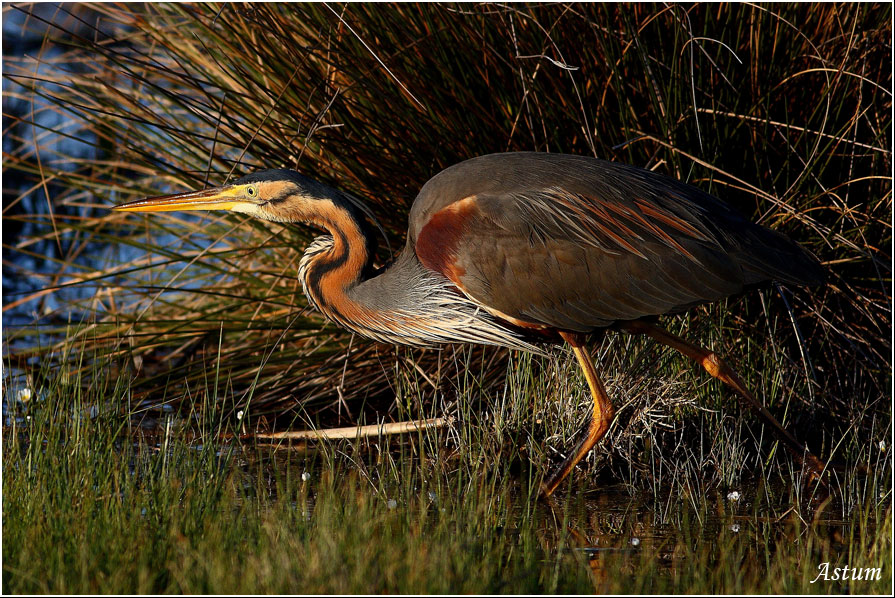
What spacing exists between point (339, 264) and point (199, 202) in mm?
731

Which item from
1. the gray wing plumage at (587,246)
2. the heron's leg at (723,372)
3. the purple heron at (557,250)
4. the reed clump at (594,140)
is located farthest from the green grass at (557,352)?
the gray wing plumage at (587,246)

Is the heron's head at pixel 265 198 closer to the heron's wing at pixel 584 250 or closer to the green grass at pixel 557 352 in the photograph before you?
the green grass at pixel 557 352

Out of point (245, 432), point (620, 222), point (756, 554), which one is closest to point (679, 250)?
point (620, 222)

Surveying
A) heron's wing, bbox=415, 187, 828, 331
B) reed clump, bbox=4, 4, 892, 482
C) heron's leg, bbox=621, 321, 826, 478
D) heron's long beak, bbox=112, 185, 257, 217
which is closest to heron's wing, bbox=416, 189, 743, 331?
heron's wing, bbox=415, 187, 828, 331

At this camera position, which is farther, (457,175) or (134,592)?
(457,175)

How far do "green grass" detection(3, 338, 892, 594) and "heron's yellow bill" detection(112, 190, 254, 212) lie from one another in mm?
916

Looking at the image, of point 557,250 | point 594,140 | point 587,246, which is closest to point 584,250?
point 587,246

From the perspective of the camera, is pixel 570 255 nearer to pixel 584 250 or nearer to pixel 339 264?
pixel 584 250

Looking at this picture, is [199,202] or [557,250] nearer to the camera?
[557,250]

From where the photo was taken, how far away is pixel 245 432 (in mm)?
5445

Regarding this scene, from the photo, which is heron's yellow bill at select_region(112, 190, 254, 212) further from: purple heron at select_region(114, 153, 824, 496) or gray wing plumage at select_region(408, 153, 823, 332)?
gray wing plumage at select_region(408, 153, 823, 332)

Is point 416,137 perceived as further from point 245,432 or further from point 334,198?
point 245,432

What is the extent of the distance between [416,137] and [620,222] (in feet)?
5.04

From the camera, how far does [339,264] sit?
4.95 meters
